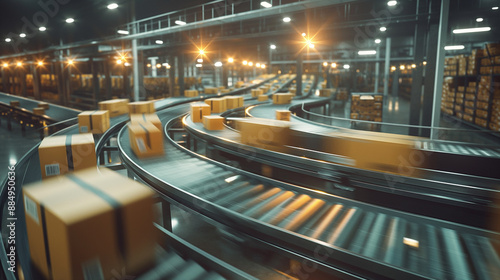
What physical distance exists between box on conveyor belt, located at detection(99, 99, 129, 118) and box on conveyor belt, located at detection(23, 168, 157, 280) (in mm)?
10516

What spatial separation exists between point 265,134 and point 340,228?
3.57 metres

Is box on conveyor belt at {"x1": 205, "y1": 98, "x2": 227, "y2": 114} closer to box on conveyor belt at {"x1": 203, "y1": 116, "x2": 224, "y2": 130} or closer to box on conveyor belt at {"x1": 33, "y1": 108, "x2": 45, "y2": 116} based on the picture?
box on conveyor belt at {"x1": 203, "y1": 116, "x2": 224, "y2": 130}

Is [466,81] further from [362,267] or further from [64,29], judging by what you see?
[64,29]

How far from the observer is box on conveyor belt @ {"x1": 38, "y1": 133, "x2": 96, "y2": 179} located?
4.73m

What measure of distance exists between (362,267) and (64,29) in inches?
981

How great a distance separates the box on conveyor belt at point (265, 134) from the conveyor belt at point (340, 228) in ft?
5.52

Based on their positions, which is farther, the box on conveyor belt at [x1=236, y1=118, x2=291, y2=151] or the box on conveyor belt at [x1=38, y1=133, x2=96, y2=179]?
the box on conveyor belt at [x1=236, y1=118, x2=291, y2=151]

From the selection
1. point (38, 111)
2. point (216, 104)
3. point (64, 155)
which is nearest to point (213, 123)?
point (216, 104)

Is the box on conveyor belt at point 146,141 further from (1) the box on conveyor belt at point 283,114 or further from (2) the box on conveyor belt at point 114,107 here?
(2) the box on conveyor belt at point 114,107

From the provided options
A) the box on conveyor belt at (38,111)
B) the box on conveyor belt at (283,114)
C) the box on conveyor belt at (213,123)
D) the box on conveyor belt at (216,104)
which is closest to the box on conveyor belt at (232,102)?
the box on conveyor belt at (216,104)

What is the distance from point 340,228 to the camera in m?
3.65

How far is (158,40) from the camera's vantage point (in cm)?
2127

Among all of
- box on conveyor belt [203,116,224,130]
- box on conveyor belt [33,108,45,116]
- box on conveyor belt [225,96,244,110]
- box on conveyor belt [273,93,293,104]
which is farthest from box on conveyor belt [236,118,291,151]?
box on conveyor belt [33,108,45,116]

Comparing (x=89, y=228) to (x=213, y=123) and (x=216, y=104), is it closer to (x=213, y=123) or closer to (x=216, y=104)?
(x=213, y=123)
